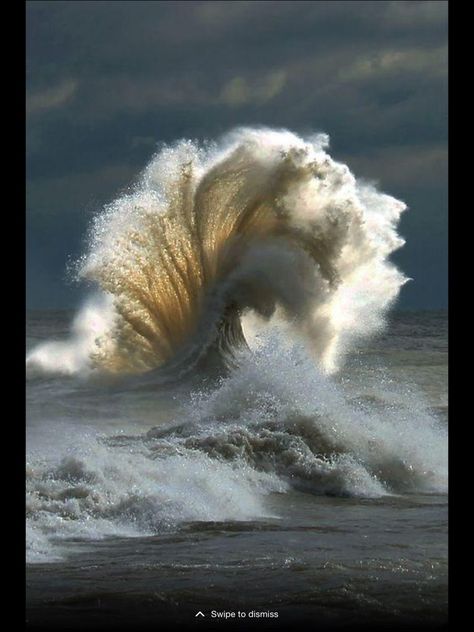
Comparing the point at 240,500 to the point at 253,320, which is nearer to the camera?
the point at 240,500

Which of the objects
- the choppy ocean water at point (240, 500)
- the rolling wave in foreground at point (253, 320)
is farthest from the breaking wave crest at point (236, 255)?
the choppy ocean water at point (240, 500)

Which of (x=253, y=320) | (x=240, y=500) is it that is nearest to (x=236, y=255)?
(x=253, y=320)

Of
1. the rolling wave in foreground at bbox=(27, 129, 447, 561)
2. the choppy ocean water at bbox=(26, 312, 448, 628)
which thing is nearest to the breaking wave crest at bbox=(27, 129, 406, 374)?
the rolling wave in foreground at bbox=(27, 129, 447, 561)

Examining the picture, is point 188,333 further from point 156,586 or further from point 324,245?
point 156,586

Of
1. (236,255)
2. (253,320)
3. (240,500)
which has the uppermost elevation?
(236,255)

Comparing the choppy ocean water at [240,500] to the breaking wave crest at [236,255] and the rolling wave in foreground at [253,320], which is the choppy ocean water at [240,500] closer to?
the rolling wave in foreground at [253,320]

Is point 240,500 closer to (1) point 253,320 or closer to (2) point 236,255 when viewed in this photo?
(1) point 253,320
